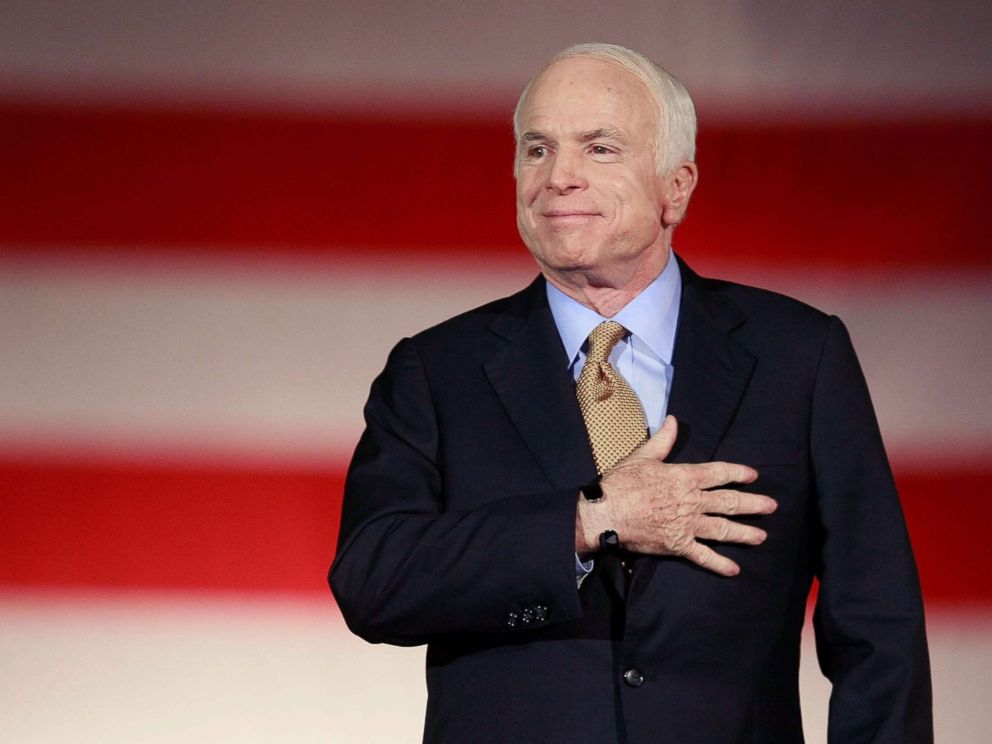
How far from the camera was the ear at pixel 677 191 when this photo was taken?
1.44 m

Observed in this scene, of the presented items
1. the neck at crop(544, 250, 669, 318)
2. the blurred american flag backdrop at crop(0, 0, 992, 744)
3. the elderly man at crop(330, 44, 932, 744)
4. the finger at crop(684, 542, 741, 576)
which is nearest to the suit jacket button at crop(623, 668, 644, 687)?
the elderly man at crop(330, 44, 932, 744)

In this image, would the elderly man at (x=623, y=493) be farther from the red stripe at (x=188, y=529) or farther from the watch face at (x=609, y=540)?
the red stripe at (x=188, y=529)

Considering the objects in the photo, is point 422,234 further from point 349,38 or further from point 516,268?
point 349,38

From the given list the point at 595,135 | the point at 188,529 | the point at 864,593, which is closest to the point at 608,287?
the point at 595,135

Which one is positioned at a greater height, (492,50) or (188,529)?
(492,50)

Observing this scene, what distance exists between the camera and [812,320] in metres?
1.38

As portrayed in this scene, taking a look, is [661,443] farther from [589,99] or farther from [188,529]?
[188,529]

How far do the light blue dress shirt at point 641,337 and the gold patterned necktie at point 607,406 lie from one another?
0.01 m

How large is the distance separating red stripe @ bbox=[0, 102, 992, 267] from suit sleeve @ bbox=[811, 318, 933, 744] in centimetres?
93

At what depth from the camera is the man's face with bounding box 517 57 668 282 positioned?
4.46ft

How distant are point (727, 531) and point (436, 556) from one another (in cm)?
25

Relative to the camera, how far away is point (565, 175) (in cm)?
135

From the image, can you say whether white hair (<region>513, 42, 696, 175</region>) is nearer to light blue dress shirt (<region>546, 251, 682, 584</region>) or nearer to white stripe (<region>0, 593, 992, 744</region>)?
A: light blue dress shirt (<region>546, 251, 682, 584</region>)

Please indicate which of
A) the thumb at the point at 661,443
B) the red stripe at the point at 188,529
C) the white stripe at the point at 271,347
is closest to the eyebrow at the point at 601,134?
the thumb at the point at 661,443
